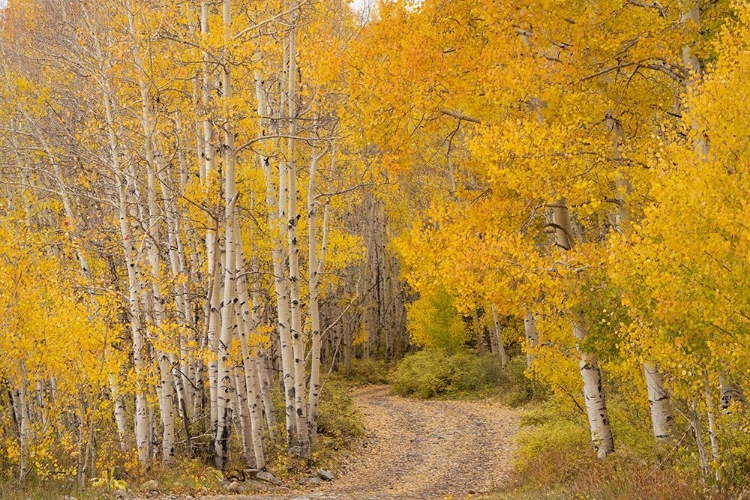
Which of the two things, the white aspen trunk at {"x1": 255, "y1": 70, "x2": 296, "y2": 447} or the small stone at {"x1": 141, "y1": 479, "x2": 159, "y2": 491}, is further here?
the white aspen trunk at {"x1": 255, "y1": 70, "x2": 296, "y2": 447}

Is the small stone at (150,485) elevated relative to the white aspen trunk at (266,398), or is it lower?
lower

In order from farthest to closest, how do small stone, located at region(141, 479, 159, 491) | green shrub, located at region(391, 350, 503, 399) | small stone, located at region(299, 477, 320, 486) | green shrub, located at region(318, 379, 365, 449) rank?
green shrub, located at region(391, 350, 503, 399), green shrub, located at region(318, 379, 365, 449), small stone, located at region(299, 477, 320, 486), small stone, located at region(141, 479, 159, 491)

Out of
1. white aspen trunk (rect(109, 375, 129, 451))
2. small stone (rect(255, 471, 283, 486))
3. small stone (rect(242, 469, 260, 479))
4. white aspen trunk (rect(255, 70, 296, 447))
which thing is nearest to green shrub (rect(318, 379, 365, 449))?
white aspen trunk (rect(255, 70, 296, 447))

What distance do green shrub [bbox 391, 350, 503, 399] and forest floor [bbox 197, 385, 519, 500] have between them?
4.55 ft

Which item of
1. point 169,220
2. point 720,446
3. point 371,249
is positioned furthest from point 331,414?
point 371,249

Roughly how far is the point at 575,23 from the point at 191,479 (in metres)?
8.85

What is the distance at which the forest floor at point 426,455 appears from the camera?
11602 mm

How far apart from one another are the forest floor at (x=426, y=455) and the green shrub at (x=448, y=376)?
1.39 meters

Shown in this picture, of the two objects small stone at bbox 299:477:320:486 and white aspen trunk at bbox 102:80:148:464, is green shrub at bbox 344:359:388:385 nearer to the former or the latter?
small stone at bbox 299:477:320:486

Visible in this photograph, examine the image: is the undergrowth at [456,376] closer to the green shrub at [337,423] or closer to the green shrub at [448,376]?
the green shrub at [448,376]

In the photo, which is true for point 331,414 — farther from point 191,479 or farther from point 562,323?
point 562,323

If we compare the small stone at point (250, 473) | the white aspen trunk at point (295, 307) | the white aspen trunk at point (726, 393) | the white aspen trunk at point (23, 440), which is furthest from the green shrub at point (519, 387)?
the white aspen trunk at point (23, 440)

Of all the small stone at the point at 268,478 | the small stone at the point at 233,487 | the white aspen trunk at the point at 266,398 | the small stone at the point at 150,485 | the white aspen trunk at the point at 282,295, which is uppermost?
the white aspen trunk at the point at 282,295

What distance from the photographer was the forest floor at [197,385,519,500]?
11.6 meters
